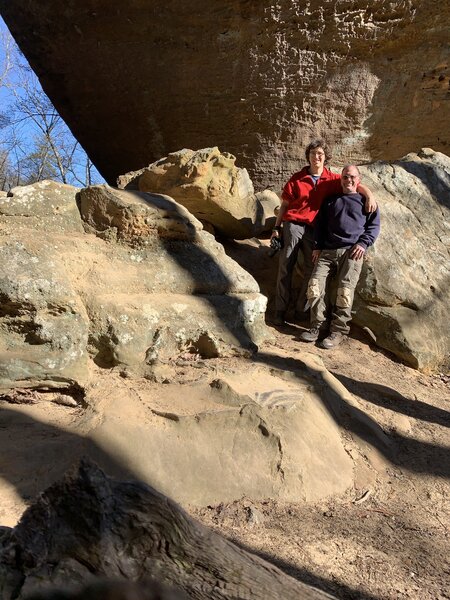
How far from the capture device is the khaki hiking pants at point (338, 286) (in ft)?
15.8

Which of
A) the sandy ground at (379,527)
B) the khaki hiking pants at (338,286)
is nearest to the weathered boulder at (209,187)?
the khaki hiking pants at (338,286)

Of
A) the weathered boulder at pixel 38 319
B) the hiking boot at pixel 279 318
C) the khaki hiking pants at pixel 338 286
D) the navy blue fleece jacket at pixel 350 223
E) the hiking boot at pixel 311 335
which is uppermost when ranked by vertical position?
the navy blue fleece jacket at pixel 350 223

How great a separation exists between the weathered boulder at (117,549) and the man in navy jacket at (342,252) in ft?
11.2

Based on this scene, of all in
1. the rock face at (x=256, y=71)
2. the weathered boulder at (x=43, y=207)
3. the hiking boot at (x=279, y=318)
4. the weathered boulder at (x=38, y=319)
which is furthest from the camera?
the rock face at (x=256, y=71)

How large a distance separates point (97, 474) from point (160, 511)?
7.9 inches

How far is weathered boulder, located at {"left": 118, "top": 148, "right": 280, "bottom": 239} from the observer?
542cm

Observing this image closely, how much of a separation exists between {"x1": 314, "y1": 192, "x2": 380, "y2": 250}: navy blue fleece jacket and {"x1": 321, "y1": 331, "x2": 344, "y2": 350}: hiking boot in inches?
30.4

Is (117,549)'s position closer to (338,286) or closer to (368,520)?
(368,520)

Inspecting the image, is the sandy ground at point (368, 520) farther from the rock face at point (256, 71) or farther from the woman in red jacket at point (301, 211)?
the rock face at point (256, 71)

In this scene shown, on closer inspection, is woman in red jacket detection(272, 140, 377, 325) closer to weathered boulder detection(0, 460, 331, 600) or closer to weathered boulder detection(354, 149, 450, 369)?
weathered boulder detection(354, 149, 450, 369)

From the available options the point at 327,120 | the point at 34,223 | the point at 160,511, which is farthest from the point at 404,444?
the point at 327,120

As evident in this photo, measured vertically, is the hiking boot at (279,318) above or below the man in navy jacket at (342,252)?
below

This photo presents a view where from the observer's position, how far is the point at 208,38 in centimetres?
679

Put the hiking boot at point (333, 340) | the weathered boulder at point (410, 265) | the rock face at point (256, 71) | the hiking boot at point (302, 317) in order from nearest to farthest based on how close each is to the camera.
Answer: the hiking boot at point (333, 340) → the weathered boulder at point (410, 265) → the hiking boot at point (302, 317) → the rock face at point (256, 71)
